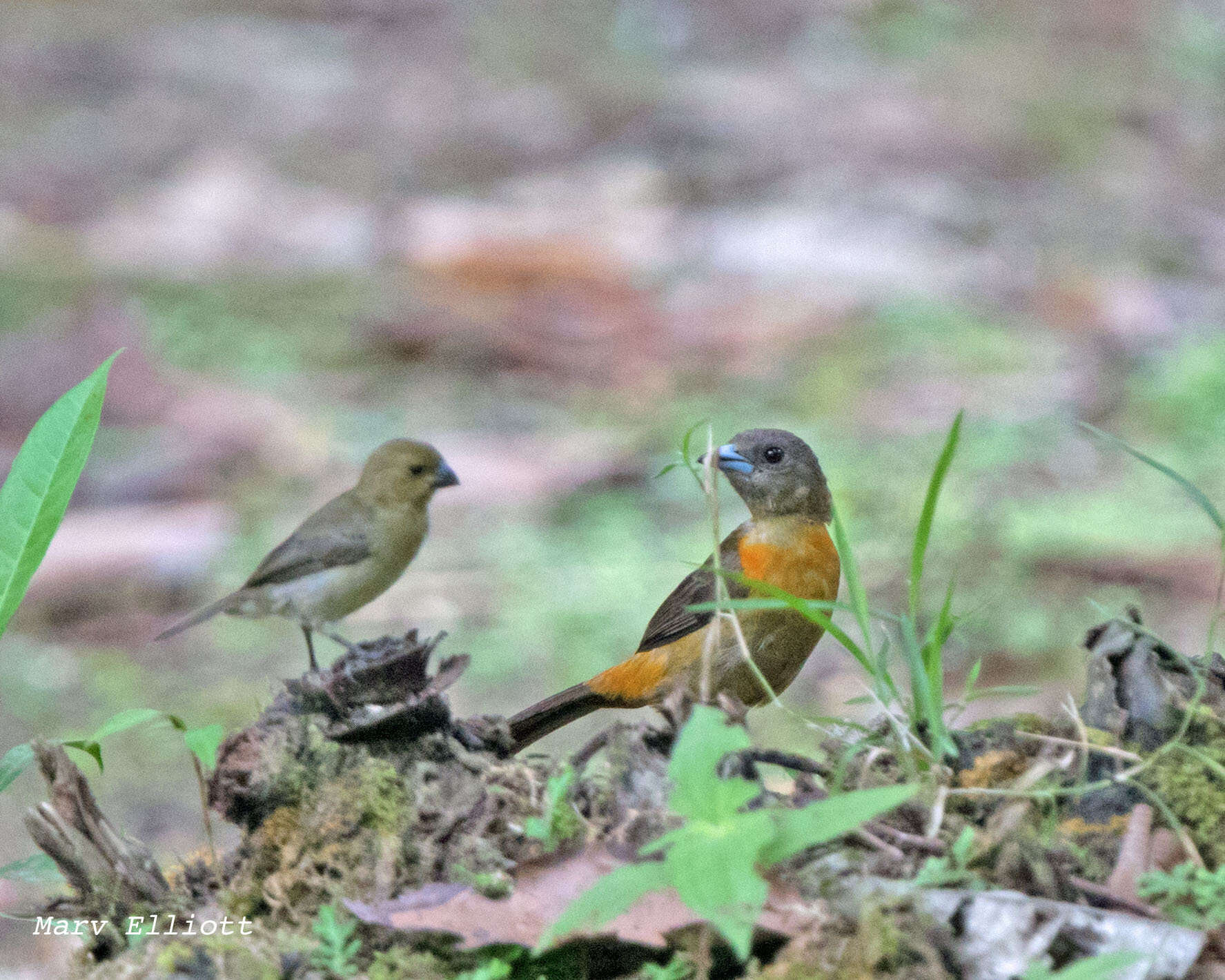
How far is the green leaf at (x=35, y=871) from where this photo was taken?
2.41m

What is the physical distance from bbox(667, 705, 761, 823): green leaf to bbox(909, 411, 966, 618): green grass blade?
43 centimetres

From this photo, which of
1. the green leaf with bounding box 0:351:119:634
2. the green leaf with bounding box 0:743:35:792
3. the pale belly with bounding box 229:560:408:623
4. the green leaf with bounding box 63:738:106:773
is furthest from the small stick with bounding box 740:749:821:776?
the pale belly with bounding box 229:560:408:623

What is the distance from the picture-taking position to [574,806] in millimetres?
2258

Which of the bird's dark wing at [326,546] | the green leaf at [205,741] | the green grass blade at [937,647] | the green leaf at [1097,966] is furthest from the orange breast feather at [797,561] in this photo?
Result: the green leaf at [1097,966]

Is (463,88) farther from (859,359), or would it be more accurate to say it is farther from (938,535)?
(938,535)

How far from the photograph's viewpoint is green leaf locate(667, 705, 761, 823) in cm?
178

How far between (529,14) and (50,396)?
8.95 meters

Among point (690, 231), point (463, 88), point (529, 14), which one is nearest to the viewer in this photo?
point (690, 231)

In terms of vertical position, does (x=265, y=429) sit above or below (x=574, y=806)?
below

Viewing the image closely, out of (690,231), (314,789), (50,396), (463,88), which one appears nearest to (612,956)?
(314,789)

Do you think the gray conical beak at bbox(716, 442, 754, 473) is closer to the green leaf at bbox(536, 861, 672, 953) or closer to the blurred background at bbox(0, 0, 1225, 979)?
the blurred background at bbox(0, 0, 1225, 979)

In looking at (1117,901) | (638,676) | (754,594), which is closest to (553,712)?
(638,676)

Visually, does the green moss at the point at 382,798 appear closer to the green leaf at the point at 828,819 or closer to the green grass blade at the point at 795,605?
the green grass blade at the point at 795,605

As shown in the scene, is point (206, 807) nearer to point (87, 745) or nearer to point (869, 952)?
point (87, 745)
